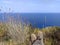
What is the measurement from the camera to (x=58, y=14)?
6.66 m

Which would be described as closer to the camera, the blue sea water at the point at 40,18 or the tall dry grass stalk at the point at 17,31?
the tall dry grass stalk at the point at 17,31

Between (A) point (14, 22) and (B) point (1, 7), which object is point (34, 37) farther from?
(B) point (1, 7)

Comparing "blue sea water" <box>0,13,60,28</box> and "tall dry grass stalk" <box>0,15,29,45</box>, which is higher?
"blue sea water" <box>0,13,60,28</box>

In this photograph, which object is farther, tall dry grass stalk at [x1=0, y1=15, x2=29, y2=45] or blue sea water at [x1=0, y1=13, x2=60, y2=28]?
blue sea water at [x1=0, y1=13, x2=60, y2=28]

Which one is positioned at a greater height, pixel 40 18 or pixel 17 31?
pixel 40 18

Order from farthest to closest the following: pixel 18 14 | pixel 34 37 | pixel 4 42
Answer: pixel 18 14
pixel 4 42
pixel 34 37

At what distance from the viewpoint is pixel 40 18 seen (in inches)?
259

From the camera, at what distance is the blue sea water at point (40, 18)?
6.45 meters

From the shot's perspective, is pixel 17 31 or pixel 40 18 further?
pixel 40 18

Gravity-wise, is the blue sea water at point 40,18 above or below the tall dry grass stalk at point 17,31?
above

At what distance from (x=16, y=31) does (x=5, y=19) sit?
2.24 feet

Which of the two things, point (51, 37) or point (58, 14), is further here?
point (58, 14)

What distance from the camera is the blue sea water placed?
21.2 ft

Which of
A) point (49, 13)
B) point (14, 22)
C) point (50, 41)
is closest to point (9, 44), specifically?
point (14, 22)
